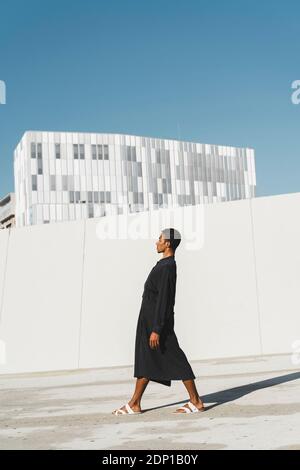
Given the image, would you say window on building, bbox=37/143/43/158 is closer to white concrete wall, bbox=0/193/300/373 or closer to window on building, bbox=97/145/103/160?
window on building, bbox=97/145/103/160

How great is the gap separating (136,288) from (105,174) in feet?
272

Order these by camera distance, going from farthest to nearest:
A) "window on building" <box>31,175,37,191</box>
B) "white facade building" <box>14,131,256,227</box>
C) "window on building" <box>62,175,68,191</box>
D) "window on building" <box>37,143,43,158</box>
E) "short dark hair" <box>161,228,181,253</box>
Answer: "window on building" <box>62,175,68,191</box> → "window on building" <box>37,143,43,158</box> → "white facade building" <box>14,131,256,227</box> → "window on building" <box>31,175,37,191</box> → "short dark hair" <box>161,228,181,253</box>

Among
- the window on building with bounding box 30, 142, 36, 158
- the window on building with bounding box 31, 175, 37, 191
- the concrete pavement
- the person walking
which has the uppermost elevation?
the window on building with bounding box 30, 142, 36, 158

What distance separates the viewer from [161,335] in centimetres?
536

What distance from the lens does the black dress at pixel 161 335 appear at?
529 cm

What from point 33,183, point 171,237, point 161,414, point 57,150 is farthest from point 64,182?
point 161,414

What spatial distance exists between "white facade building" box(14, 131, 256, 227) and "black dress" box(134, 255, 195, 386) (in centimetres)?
8457

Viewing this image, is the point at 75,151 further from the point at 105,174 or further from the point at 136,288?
the point at 136,288

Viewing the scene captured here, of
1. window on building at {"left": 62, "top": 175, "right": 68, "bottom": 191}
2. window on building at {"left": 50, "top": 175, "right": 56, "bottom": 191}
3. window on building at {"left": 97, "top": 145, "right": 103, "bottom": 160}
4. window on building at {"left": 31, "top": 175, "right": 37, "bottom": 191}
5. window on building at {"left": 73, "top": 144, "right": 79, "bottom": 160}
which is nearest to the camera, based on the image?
window on building at {"left": 31, "top": 175, "right": 37, "bottom": 191}

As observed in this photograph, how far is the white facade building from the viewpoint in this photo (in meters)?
90.3

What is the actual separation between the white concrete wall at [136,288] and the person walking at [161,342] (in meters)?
5.18

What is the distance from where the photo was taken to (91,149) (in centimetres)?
9331

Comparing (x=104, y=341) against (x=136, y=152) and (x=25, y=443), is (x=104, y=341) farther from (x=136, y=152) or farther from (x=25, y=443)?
(x=136, y=152)

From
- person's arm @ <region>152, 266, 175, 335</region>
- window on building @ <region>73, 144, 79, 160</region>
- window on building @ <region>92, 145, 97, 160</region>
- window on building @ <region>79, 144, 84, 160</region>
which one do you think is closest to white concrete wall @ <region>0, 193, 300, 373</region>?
person's arm @ <region>152, 266, 175, 335</region>
